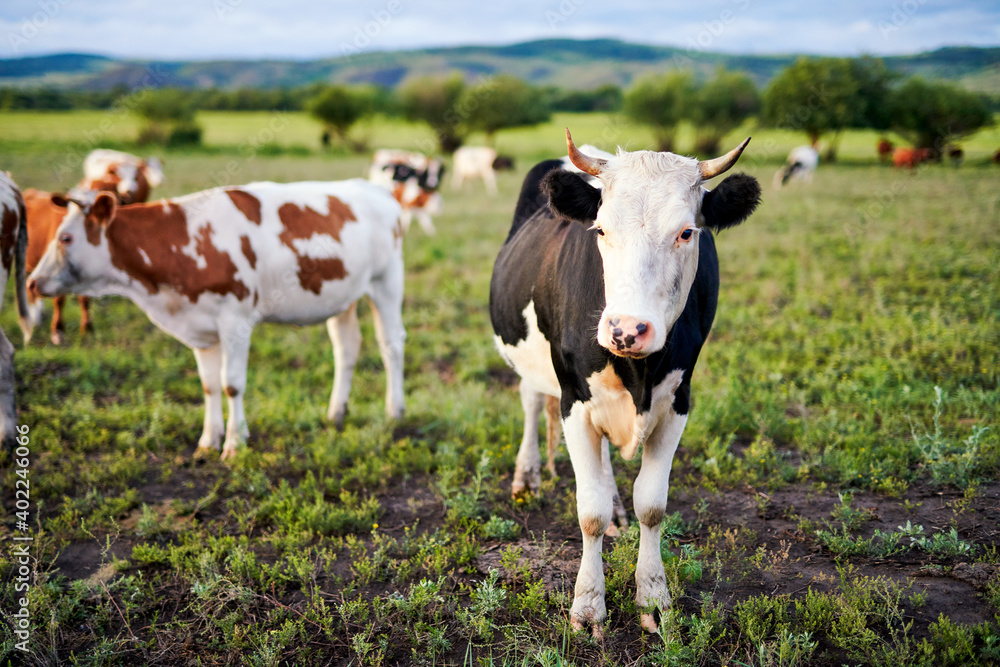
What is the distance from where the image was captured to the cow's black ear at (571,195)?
283 cm

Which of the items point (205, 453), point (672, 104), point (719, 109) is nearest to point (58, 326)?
point (205, 453)

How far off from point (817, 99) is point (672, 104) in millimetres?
11399

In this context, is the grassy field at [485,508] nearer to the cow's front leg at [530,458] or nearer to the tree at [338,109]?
the cow's front leg at [530,458]

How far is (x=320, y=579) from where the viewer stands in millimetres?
3740

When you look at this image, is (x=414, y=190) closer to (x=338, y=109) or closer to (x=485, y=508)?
(x=485, y=508)

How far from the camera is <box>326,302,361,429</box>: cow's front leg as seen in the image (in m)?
6.08

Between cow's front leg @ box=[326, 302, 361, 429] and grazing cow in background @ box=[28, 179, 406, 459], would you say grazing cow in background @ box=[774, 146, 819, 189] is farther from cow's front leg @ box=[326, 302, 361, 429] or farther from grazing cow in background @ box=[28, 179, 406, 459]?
grazing cow in background @ box=[28, 179, 406, 459]

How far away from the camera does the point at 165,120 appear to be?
44.3 m

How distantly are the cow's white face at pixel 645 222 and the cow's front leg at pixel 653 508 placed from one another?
74 centimetres

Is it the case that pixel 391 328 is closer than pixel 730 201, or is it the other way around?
pixel 730 201

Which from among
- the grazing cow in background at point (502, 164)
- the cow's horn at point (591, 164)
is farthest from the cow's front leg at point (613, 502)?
the grazing cow in background at point (502, 164)

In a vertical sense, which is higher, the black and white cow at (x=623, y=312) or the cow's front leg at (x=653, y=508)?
the black and white cow at (x=623, y=312)

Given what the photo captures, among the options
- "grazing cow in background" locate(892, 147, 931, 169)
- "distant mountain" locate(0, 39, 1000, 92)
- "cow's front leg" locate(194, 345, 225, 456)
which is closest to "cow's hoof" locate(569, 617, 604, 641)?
"cow's front leg" locate(194, 345, 225, 456)

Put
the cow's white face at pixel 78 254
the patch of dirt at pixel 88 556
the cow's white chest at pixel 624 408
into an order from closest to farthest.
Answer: the cow's white chest at pixel 624 408 < the patch of dirt at pixel 88 556 < the cow's white face at pixel 78 254
